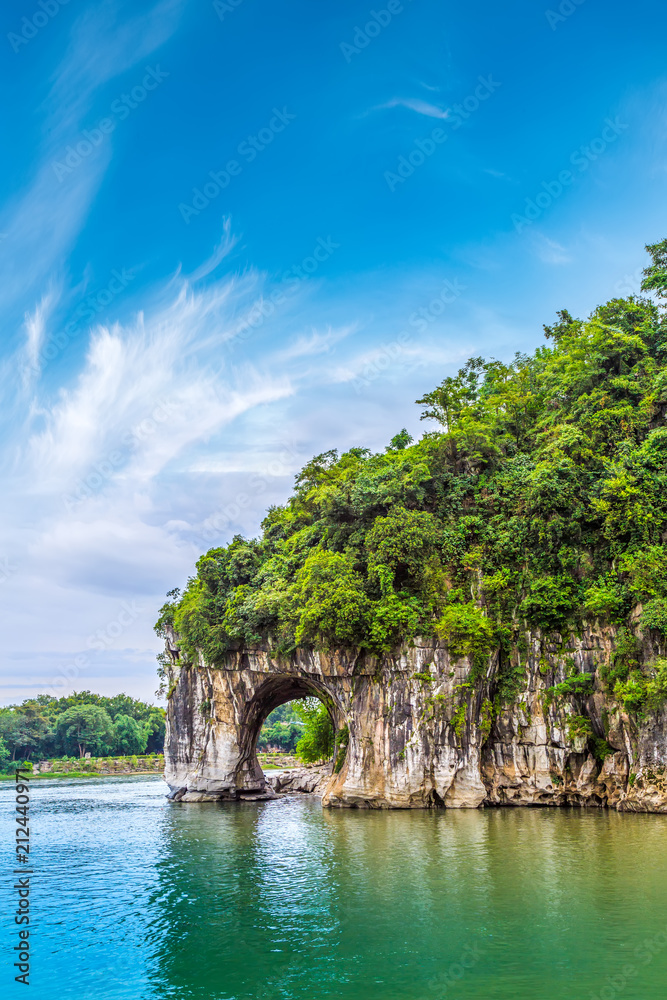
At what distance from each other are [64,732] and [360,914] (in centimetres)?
6831

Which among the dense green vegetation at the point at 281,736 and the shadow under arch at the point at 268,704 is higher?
the shadow under arch at the point at 268,704

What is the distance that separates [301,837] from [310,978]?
12013 mm

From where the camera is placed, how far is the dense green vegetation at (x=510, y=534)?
24.3 metres

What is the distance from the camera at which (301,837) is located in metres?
20.4

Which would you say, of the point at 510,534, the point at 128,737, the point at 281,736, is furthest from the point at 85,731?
the point at 510,534

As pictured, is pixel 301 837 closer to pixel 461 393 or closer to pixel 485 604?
pixel 485 604

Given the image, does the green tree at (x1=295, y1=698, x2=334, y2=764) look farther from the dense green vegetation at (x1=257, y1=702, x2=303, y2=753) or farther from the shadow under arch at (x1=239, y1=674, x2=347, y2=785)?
the dense green vegetation at (x1=257, y1=702, x2=303, y2=753)

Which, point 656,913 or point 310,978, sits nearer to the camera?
point 310,978

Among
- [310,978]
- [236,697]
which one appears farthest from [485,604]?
[310,978]

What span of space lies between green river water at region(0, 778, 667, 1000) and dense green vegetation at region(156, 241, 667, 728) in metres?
7.37

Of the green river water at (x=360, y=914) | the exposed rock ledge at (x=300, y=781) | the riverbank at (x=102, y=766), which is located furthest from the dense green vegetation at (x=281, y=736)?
the green river water at (x=360, y=914)

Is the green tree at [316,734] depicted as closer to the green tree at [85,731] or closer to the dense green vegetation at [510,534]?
the dense green vegetation at [510,534]

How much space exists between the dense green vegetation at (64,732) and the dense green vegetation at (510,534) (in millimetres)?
46350

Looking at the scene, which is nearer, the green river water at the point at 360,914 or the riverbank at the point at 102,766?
the green river water at the point at 360,914
